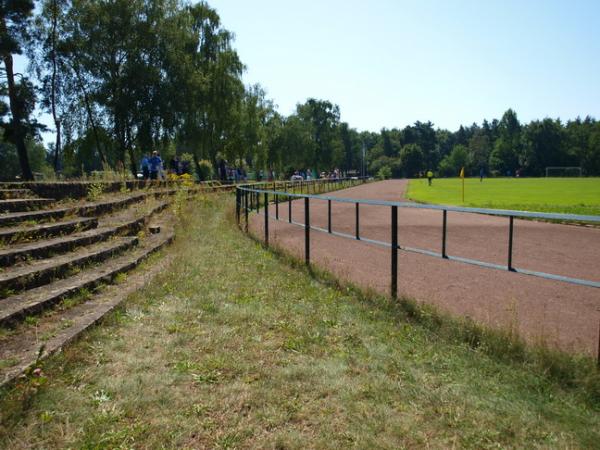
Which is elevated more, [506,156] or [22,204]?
[506,156]

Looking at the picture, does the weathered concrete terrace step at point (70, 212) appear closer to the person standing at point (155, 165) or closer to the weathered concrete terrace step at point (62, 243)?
the weathered concrete terrace step at point (62, 243)

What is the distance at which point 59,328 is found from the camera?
4.41 metres

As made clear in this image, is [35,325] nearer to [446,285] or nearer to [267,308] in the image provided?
[267,308]

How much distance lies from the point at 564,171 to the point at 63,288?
12839cm

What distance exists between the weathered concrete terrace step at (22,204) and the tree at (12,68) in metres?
20.4

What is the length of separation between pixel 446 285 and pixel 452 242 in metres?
4.33

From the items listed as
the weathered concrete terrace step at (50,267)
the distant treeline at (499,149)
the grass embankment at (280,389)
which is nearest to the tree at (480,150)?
the distant treeline at (499,149)

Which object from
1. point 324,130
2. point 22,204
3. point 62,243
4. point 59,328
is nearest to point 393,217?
point 59,328

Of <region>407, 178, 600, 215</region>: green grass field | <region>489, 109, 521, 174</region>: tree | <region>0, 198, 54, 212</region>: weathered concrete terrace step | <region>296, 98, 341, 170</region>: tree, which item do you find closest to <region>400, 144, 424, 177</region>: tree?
<region>489, 109, 521, 174</region>: tree

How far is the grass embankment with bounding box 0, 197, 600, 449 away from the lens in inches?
117

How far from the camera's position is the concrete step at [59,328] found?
144 inches

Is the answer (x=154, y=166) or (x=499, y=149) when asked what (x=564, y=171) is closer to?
(x=499, y=149)

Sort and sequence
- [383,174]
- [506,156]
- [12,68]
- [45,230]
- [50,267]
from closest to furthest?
[50,267] → [45,230] → [12,68] → [383,174] → [506,156]

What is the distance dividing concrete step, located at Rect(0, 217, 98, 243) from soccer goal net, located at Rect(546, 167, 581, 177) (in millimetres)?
118373
